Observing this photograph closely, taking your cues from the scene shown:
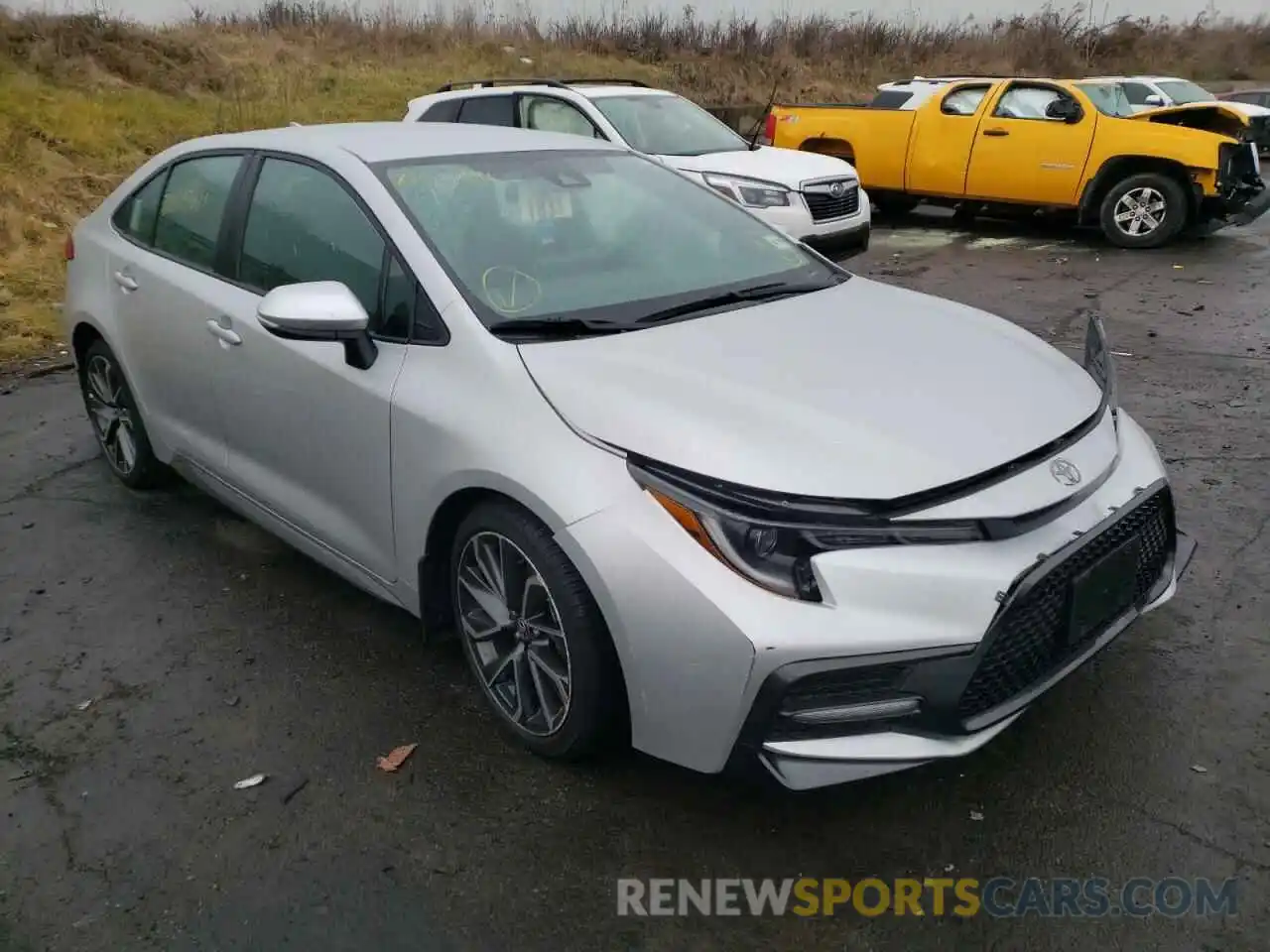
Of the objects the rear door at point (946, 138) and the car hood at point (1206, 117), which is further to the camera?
the car hood at point (1206, 117)

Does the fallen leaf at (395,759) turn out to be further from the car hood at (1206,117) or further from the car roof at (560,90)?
the car hood at (1206,117)

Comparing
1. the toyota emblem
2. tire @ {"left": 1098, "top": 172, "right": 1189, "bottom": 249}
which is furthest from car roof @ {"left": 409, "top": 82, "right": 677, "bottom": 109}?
the toyota emblem

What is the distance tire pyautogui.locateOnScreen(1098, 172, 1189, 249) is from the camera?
33.8 feet

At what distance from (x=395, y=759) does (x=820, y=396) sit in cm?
154

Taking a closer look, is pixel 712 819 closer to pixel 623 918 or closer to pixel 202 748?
pixel 623 918

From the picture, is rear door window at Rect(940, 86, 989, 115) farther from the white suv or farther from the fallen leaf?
the fallen leaf

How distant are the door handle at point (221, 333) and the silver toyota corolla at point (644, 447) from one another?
0.05 ft

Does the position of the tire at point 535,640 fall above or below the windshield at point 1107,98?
below

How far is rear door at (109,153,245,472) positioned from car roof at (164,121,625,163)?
0.67 feet

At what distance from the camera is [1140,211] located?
10.5 metres

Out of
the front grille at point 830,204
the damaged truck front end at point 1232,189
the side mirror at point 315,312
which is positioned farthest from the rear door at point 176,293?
the damaged truck front end at point 1232,189

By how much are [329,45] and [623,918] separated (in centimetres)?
2157

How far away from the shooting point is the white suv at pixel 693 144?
29.0 feet

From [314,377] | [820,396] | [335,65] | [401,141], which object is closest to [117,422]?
[314,377]
